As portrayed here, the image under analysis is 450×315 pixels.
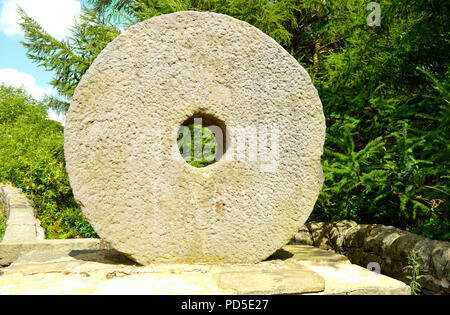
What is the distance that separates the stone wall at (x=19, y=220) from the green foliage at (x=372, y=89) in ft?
6.74

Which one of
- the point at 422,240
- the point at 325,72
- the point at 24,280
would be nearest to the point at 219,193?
the point at 24,280

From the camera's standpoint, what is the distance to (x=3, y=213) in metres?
7.16

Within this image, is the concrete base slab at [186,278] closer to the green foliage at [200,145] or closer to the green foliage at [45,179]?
the green foliage at [200,145]

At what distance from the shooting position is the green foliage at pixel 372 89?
147 inches

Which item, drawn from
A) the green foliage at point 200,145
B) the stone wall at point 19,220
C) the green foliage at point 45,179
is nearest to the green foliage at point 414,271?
the green foliage at point 200,145

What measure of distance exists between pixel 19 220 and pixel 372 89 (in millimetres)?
5260

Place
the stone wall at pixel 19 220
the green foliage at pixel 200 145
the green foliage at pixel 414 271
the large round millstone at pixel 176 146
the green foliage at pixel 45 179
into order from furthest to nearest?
the green foliage at pixel 45 179
the green foliage at pixel 200 145
the stone wall at pixel 19 220
the green foliage at pixel 414 271
the large round millstone at pixel 176 146

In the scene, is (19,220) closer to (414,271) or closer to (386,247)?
(386,247)

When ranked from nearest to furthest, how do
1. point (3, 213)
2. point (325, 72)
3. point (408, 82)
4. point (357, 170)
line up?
point (357, 170), point (408, 82), point (325, 72), point (3, 213)

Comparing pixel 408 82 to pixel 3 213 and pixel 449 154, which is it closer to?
pixel 449 154

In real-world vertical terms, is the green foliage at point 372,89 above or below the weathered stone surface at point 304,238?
above

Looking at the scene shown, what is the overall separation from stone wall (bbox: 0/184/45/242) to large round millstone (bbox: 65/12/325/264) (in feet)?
8.46

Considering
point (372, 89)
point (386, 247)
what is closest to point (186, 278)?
point (386, 247)
